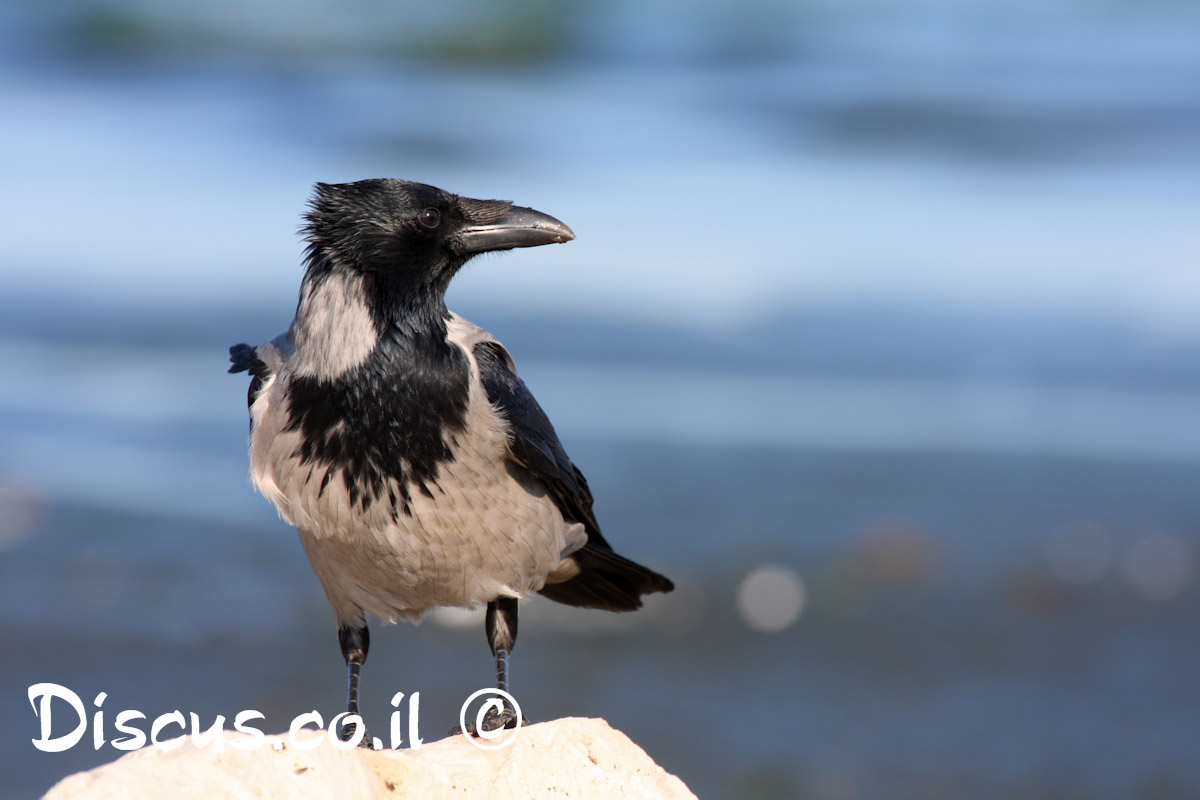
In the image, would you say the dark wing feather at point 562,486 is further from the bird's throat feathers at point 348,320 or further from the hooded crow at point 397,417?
the bird's throat feathers at point 348,320

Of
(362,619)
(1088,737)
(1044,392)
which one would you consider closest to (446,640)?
(1088,737)

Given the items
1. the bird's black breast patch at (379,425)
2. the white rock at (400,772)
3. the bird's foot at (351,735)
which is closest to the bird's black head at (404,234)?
the bird's black breast patch at (379,425)

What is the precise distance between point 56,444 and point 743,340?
32.9 feet

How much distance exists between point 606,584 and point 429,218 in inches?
72.1

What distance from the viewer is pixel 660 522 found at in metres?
13.2

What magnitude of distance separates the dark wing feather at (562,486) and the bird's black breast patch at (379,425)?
34 centimetres

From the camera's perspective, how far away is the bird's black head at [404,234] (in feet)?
13.9

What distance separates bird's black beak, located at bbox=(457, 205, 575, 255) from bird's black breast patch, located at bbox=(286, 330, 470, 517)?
1.26 ft

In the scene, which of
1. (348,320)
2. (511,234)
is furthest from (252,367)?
(511,234)

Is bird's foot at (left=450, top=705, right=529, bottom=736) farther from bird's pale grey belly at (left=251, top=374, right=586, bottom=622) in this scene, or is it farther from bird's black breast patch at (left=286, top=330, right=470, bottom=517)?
bird's black breast patch at (left=286, top=330, right=470, bottom=517)

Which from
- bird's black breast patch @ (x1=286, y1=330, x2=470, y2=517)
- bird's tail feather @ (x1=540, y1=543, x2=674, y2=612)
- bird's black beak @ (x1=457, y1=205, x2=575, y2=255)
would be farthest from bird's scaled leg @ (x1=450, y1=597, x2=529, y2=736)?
bird's black beak @ (x1=457, y1=205, x2=575, y2=255)

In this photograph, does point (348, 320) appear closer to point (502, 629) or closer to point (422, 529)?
point (422, 529)

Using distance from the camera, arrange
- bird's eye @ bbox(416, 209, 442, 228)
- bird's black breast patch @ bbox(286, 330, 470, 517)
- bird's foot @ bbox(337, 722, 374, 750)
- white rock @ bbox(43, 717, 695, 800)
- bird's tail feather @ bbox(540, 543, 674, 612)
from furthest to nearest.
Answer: bird's tail feather @ bbox(540, 543, 674, 612) → bird's eye @ bbox(416, 209, 442, 228) → bird's black breast patch @ bbox(286, 330, 470, 517) → bird's foot @ bbox(337, 722, 374, 750) → white rock @ bbox(43, 717, 695, 800)

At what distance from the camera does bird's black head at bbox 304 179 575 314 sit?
4.23 meters
